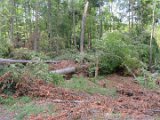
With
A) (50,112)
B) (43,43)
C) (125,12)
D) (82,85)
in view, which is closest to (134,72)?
(82,85)

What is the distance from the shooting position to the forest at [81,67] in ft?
22.7

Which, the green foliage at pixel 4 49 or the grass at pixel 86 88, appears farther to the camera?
the green foliage at pixel 4 49

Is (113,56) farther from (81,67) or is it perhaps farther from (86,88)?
(86,88)

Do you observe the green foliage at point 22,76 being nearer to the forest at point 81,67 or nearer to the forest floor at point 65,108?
the forest at point 81,67

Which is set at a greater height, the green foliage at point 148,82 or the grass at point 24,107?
the grass at point 24,107

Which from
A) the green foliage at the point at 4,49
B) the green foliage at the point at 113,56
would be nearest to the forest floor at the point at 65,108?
the green foliage at the point at 113,56

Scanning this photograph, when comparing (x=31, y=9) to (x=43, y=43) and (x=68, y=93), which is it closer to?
(x=43, y=43)

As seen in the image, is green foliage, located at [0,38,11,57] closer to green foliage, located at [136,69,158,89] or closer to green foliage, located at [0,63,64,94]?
green foliage, located at [0,63,64,94]

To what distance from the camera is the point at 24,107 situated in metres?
7.26

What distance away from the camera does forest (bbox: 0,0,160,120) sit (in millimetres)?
6932

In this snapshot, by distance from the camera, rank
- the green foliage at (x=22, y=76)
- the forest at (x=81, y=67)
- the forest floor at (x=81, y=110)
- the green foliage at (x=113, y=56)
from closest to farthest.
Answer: the forest floor at (x=81, y=110) → the forest at (x=81, y=67) → the green foliage at (x=22, y=76) → the green foliage at (x=113, y=56)

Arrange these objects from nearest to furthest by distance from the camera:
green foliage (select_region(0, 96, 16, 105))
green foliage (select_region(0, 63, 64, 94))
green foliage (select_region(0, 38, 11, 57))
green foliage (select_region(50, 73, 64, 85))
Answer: green foliage (select_region(0, 96, 16, 105))
green foliage (select_region(0, 63, 64, 94))
green foliage (select_region(50, 73, 64, 85))
green foliage (select_region(0, 38, 11, 57))

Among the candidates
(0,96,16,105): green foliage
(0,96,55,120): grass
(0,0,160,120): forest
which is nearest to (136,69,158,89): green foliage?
(0,0,160,120): forest

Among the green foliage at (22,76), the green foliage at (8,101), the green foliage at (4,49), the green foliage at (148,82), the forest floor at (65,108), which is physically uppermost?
the green foliage at (4,49)
